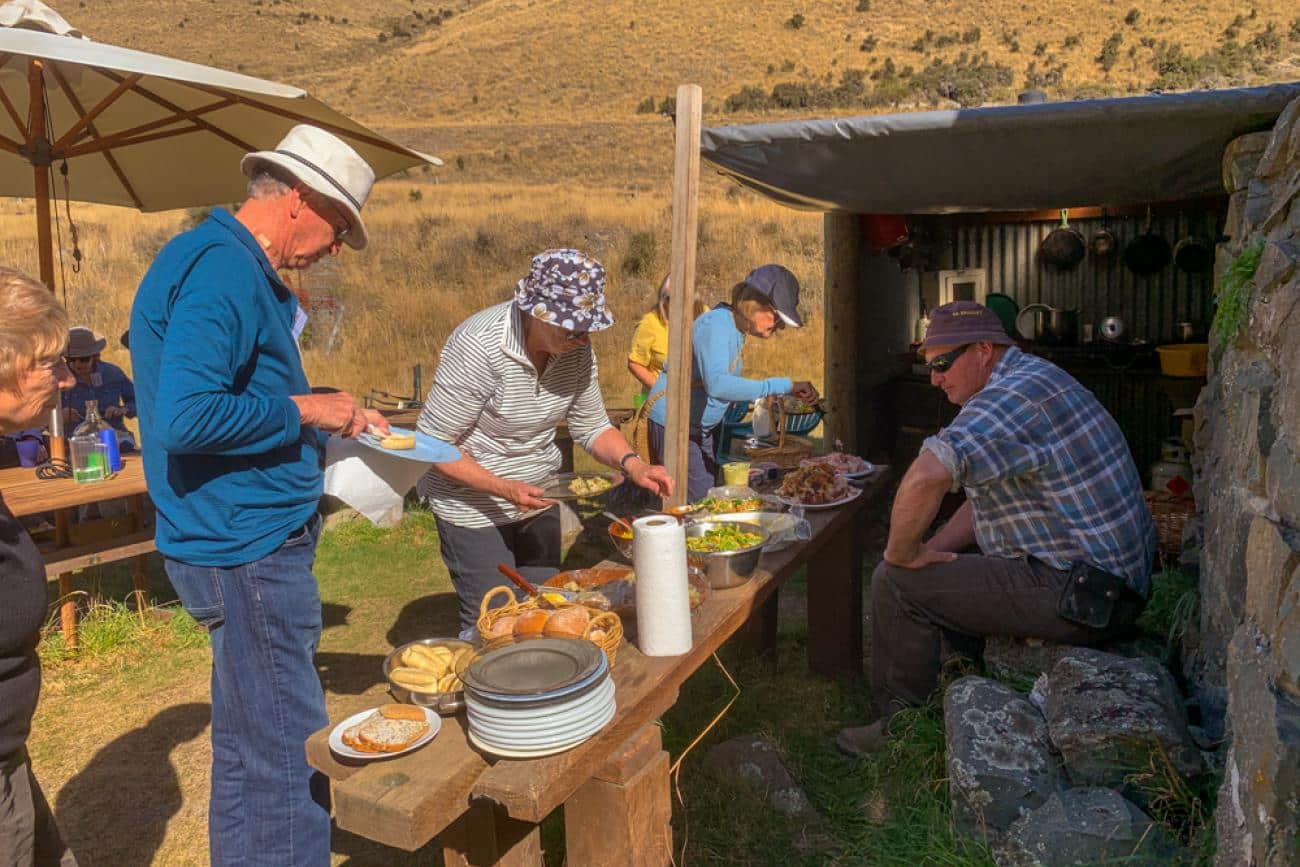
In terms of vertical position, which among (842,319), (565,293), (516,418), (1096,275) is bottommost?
(516,418)

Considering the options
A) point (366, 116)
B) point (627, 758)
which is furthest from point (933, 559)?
point (366, 116)

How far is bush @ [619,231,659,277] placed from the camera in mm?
19969

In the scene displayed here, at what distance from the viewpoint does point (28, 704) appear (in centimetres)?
219

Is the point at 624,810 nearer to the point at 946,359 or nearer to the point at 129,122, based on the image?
the point at 946,359

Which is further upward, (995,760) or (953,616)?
(953,616)

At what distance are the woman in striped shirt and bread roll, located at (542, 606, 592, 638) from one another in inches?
38.2

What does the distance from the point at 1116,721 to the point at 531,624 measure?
6.04ft

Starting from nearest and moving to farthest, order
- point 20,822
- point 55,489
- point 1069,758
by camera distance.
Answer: point 20,822, point 1069,758, point 55,489

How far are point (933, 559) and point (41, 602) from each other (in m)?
2.94

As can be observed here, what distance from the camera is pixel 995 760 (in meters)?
3.09

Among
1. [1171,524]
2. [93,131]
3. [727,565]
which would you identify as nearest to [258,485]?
[727,565]

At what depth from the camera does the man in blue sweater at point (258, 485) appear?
244 centimetres

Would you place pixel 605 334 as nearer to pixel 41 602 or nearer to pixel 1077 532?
pixel 1077 532

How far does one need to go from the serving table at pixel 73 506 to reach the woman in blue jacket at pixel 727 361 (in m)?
2.86
